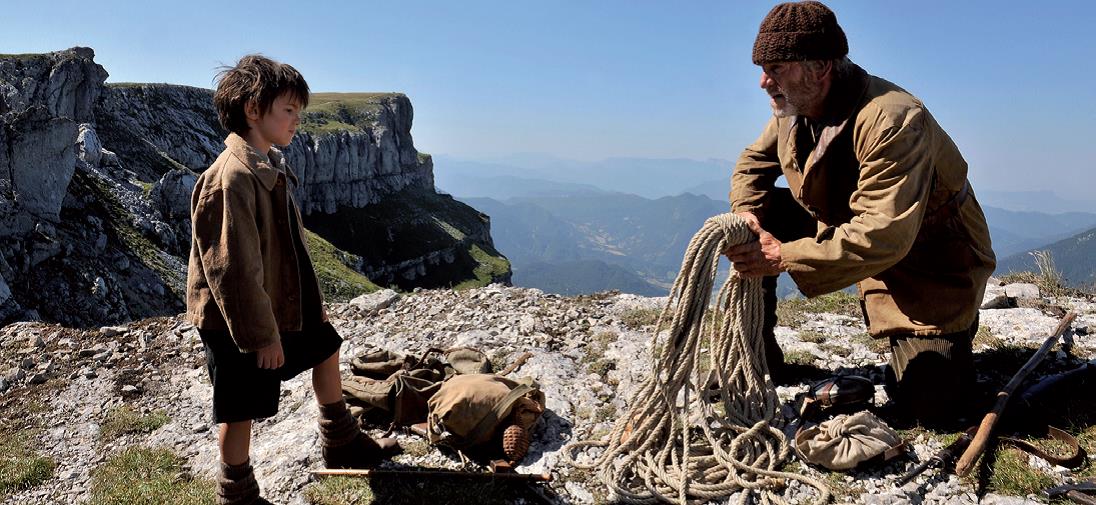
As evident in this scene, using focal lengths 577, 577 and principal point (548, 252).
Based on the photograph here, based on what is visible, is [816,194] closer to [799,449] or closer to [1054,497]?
[799,449]

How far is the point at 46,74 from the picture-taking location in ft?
219

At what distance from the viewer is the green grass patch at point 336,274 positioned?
70.2 meters

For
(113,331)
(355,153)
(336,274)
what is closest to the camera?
(113,331)

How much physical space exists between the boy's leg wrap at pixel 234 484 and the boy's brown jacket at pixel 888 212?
13.7ft

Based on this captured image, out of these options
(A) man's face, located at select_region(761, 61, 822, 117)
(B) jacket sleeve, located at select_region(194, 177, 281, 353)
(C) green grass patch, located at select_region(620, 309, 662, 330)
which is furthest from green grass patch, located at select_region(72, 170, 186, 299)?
(A) man's face, located at select_region(761, 61, 822, 117)

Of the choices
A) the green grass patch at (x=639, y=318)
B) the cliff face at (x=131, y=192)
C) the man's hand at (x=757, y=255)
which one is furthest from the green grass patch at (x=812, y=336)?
the cliff face at (x=131, y=192)

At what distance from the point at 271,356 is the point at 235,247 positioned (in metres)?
0.77

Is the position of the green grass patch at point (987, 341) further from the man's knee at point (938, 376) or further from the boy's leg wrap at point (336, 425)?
the boy's leg wrap at point (336, 425)

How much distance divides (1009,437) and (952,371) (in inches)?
22.3

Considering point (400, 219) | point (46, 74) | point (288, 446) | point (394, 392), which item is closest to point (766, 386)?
point (394, 392)

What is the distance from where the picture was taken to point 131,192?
166 ft

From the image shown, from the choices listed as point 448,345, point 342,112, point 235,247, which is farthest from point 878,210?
point 342,112

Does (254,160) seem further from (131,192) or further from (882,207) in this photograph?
(131,192)

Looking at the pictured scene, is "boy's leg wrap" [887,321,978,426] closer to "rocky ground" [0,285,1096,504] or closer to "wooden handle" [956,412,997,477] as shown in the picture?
"rocky ground" [0,285,1096,504]
